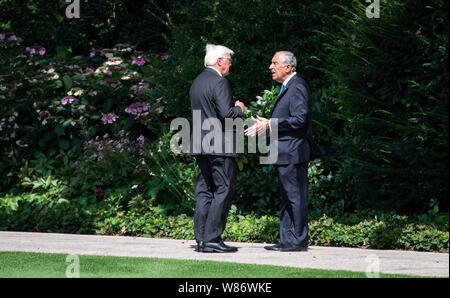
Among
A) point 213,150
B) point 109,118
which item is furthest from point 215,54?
point 109,118

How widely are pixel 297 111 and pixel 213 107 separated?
81 cm

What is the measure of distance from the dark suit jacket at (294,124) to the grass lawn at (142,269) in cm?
134

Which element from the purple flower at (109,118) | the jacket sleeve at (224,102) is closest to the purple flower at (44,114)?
the purple flower at (109,118)

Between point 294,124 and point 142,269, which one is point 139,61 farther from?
point 142,269

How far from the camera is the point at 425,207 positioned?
766cm

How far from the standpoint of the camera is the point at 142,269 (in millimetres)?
5914

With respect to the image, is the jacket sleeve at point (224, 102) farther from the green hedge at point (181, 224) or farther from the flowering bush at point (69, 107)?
the flowering bush at point (69, 107)

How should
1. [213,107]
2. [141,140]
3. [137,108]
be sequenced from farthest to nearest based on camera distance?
[137,108] < [141,140] < [213,107]

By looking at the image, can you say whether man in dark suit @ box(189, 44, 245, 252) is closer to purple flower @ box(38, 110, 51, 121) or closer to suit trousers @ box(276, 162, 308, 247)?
suit trousers @ box(276, 162, 308, 247)

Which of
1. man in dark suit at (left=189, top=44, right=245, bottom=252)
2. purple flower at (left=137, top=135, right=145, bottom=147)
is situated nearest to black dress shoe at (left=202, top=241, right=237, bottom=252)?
man in dark suit at (left=189, top=44, right=245, bottom=252)

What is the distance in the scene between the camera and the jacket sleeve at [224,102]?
6.68m

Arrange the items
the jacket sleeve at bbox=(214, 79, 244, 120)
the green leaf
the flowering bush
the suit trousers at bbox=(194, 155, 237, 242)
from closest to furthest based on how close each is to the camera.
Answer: the jacket sleeve at bbox=(214, 79, 244, 120), the suit trousers at bbox=(194, 155, 237, 242), the flowering bush, the green leaf

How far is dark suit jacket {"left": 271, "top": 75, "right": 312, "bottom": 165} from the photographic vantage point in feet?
22.4

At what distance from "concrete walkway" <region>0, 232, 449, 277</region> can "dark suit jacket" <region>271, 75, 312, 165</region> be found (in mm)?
940
